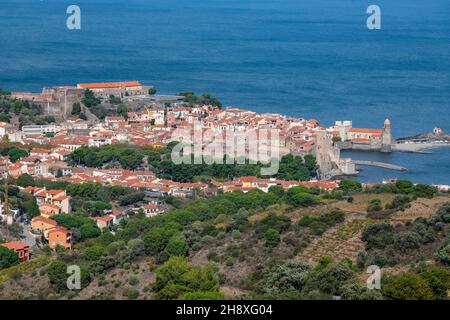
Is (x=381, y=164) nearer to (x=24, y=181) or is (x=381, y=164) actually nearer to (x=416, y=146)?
(x=416, y=146)

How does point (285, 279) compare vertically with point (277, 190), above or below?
above

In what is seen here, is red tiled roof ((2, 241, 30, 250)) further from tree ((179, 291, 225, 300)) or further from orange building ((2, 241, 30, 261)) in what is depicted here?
tree ((179, 291, 225, 300))

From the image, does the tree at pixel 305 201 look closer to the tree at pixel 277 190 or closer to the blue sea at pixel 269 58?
the tree at pixel 277 190

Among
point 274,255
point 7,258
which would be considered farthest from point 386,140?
point 274,255

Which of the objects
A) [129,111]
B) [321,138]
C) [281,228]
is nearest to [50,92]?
[129,111]

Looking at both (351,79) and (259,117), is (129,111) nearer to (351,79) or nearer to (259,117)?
(259,117)

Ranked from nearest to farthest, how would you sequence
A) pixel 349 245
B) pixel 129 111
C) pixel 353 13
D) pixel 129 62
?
pixel 349 245 < pixel 129 111 < pixel 129 62 < pixel 353 13
